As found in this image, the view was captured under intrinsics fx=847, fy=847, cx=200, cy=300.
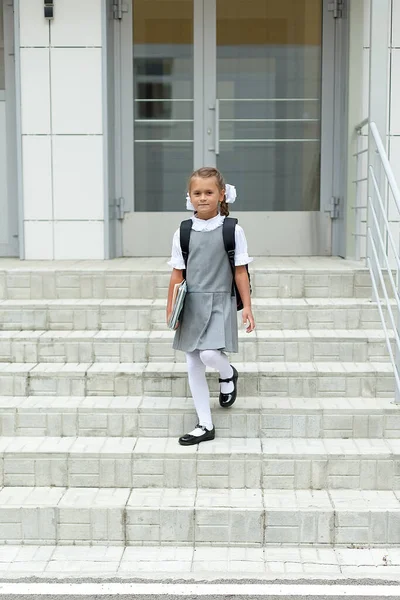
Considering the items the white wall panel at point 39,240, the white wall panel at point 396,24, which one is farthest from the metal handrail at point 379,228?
the white wall panel at point 39,240

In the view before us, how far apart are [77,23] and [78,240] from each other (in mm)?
1752

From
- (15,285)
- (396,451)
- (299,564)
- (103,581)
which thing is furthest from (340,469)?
(15,285)

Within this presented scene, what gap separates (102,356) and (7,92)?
312cm

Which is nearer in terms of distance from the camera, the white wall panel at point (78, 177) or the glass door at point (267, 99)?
the white wall panel at point (78, 177)

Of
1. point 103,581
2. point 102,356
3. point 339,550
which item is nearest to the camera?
point 103,581

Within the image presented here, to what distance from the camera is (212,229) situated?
4617 millimetres

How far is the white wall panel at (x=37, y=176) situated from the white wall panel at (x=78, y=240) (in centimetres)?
16

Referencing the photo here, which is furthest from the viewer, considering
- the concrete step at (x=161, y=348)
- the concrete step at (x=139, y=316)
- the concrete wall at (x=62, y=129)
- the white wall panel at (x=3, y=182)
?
the white wall panel at (x=3, y=182)

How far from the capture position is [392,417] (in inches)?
188

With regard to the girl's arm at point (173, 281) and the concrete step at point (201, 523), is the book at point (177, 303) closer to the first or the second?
the girl's arm at point (173, 281)

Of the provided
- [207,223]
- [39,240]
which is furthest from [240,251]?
[39,240]

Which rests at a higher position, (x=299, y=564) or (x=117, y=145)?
(x=117, y=145)

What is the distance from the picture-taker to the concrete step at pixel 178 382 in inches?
200

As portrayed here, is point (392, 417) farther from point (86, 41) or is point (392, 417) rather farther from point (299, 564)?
point (86, 41)
